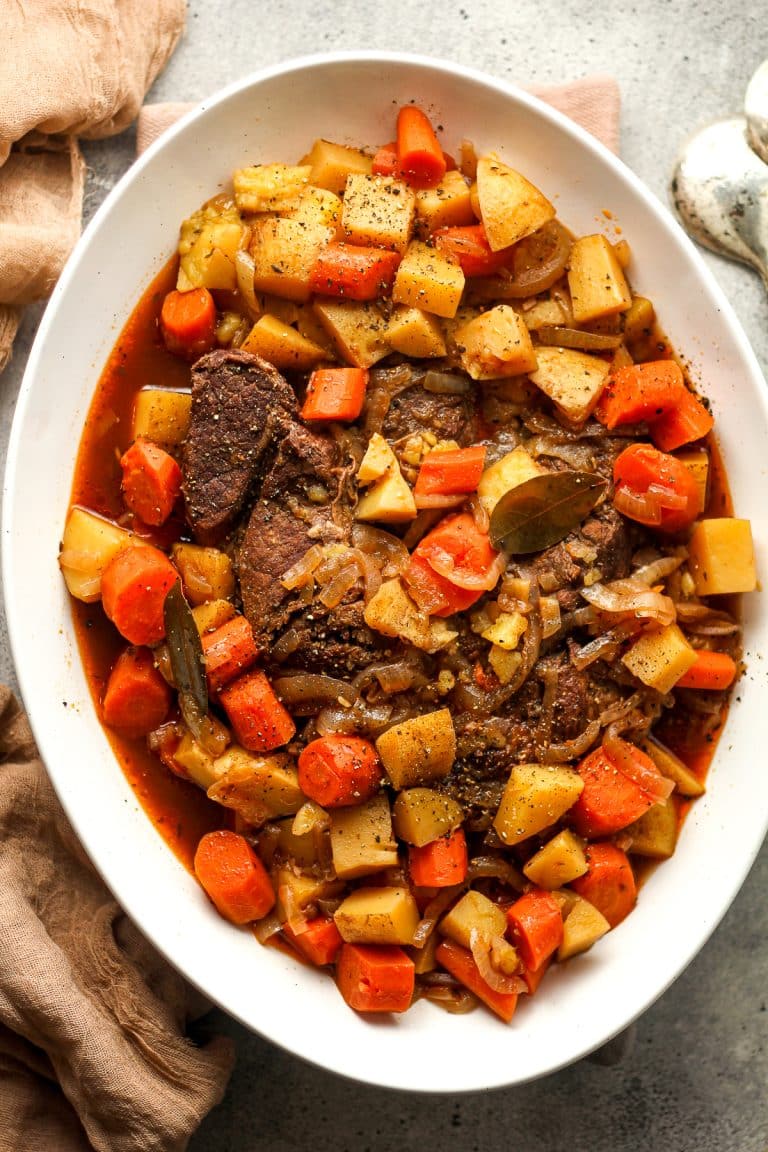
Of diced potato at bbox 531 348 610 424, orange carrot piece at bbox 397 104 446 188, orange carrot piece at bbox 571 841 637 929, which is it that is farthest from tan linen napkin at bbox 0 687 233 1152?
orange carrot piece at bbox 397 104 446 188

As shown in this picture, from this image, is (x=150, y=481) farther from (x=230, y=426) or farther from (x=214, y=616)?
(x=214, y=616)

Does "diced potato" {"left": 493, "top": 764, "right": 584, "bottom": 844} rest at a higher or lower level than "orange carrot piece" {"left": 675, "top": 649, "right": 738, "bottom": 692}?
lower

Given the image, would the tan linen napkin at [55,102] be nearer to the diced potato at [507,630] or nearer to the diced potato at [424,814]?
the diced potato at [507,630]

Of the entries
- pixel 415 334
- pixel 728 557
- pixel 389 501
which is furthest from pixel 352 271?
pixel 728 557

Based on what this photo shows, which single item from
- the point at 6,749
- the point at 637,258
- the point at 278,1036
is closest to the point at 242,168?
the point at 637,258

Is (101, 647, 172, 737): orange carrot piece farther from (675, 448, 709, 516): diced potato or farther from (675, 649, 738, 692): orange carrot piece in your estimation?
(675, 448, 709, 516): diced potato

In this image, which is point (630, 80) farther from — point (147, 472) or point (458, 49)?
point (147, 472)
